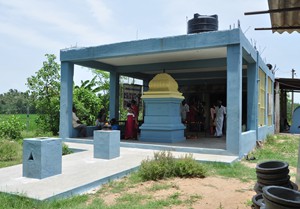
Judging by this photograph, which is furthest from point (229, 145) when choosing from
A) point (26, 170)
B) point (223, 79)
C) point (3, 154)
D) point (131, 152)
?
point (223, 79)

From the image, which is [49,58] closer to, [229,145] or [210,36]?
[210,36]

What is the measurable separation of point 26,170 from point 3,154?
9.92 ft

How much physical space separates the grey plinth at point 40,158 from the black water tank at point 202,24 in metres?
5.83

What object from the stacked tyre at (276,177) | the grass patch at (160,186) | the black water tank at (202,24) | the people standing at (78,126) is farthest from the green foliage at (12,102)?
the stacked tyre at (276,177)

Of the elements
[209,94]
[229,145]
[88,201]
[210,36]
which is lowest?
[88,201]

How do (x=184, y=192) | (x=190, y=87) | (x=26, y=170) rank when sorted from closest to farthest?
1. (x=184, y=192)
2. (x=26, y=170)
3. (x=190, y=87)

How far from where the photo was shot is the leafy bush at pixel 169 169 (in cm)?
567

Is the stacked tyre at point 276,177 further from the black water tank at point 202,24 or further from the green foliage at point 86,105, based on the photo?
the green foliage at point 86,105

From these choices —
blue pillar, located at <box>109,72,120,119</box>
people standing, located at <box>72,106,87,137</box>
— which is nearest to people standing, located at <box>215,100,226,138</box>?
blue pillar, located at <box>109,72,120,119</box>

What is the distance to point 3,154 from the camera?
26.0ft

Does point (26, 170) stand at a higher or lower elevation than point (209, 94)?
lower

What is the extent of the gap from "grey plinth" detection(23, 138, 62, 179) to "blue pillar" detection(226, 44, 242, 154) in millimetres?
4518

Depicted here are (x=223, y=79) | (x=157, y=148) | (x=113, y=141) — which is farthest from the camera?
(x=223, y=79)

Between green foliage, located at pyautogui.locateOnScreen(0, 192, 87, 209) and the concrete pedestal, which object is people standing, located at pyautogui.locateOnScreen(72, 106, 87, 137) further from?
green foliage, located at pyautogui.locateOnScreen(0, 192, 87, 209)
